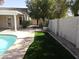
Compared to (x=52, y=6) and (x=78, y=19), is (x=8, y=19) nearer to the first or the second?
(x=52, y=6)

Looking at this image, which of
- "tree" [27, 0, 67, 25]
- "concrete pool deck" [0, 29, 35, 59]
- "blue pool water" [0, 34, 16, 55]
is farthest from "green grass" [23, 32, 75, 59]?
"tree" [27, 0, 67, 25]

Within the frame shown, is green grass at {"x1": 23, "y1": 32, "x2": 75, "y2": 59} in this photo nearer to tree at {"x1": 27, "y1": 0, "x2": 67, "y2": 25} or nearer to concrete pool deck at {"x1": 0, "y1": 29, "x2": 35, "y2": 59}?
concrete pool deck at {"x1": 0, "y1": 29, "x2": 35, "y2": 59}

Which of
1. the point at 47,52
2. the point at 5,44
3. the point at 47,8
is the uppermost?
the point at 47,8

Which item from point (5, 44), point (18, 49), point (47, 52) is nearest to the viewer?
point (47, 52)

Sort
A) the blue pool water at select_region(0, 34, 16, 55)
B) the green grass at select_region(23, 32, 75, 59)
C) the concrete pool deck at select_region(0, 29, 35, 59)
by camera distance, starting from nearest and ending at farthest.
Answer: the green grass at select_region(23, 32, 75, 59) → the concrete pool deck at select_region(0, 29, 35, 59) → the blue pool water at select_region(0, 34, 16, 55)

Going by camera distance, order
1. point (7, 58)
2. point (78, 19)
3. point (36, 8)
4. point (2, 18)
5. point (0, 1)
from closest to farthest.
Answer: point (7, 58)
point (78, 19)
point (0, 1)
point (2, 18)
point (36, 8)

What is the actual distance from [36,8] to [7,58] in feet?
86.6

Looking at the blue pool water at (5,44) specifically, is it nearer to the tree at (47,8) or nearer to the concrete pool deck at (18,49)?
the concrete pool deck at (18,49)

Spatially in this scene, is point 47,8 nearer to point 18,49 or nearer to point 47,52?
point 18,49

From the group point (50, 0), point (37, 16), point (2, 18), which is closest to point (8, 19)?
point (2, 18)

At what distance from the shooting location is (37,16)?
34.6 metres

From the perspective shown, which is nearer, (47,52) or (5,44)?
(47,52)

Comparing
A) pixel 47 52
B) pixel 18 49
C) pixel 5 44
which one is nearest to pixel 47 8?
pixel 5 44

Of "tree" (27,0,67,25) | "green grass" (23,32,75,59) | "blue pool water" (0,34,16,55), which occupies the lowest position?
"blue pool water" (0,34,16,55)
